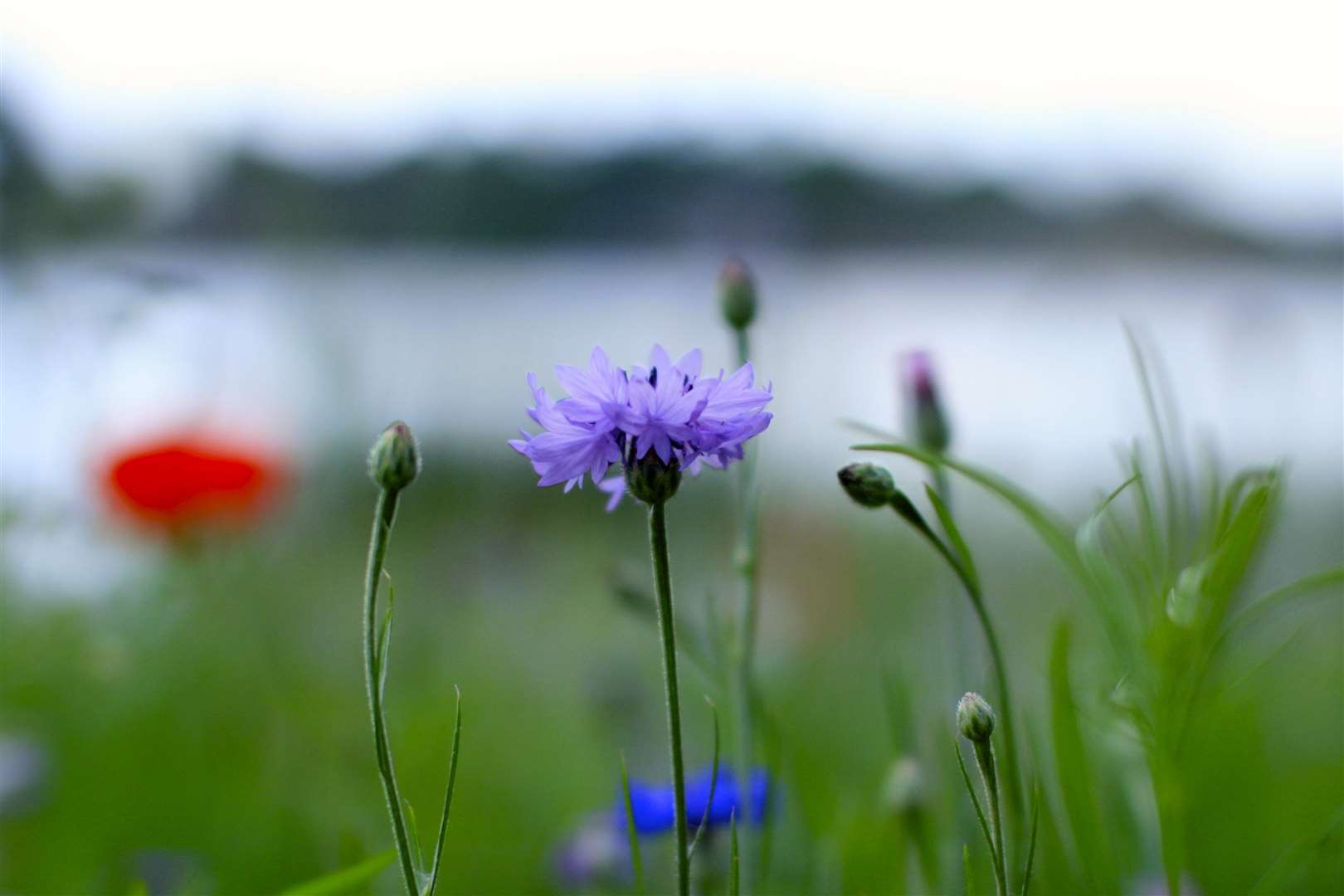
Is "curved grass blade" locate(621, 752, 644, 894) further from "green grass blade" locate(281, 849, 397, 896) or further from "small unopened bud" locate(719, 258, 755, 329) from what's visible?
"small unopened bud" locate(719, 258, 755, 329)

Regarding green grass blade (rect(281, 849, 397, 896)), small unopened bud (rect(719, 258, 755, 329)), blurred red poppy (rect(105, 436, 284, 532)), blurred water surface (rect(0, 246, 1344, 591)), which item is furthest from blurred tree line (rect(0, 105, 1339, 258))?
green grass blade (rect(281, 849, 397, 896))

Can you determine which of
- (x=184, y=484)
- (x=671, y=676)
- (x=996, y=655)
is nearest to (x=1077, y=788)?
(x=996, y=655)

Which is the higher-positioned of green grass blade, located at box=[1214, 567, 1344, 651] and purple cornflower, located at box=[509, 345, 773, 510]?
purple cornflower, located at box=[509, 345, 773, 510]

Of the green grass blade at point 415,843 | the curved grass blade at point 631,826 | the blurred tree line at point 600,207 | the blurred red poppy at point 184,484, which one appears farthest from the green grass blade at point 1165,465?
the blurred tree line at point 600,207

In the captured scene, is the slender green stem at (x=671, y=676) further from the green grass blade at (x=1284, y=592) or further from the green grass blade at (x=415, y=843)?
the green grass blade at (x=1284, y=592)

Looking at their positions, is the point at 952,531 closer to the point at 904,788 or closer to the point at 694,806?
the point at 904,788

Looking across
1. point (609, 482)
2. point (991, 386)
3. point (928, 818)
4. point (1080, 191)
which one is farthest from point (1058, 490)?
point (1080, 191)
